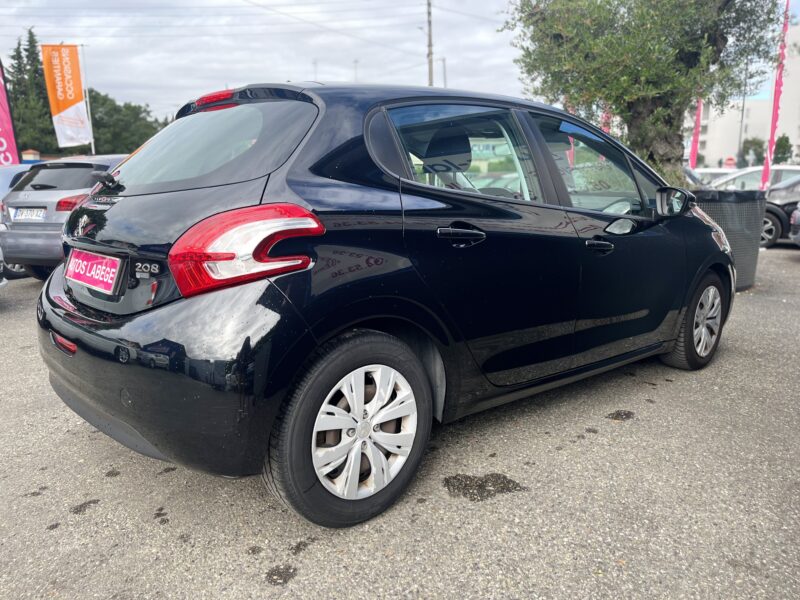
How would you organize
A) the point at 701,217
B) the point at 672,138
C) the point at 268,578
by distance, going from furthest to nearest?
the point at 672,138, the point at 701,217, the point at 268,578

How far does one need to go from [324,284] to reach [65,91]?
1053 inches

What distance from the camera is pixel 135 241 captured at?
2266 mm

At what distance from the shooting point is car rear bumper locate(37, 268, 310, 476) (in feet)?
6.76

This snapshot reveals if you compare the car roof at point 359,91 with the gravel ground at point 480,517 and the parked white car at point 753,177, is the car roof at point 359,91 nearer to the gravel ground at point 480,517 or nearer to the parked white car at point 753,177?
the gravel ground at point 480,517

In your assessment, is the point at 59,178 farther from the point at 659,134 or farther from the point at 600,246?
the point at 659,134

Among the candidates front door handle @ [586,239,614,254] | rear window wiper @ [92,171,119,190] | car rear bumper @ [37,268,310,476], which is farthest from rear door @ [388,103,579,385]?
rear window wiper @ [92,171,119,190]

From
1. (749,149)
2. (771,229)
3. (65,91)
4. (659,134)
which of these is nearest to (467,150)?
(659,134)

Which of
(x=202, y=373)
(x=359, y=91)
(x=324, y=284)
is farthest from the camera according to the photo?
(x=359, y=91)

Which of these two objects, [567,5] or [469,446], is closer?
[469,446]

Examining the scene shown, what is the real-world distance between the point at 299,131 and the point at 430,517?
1.55 meters

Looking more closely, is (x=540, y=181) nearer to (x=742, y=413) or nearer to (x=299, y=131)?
(x=299, y=131)

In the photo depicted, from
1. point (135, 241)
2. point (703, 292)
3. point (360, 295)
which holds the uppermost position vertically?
point (135, 241)

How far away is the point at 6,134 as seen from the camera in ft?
41.5

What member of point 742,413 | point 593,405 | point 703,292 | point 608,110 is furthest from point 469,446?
point 608,110
